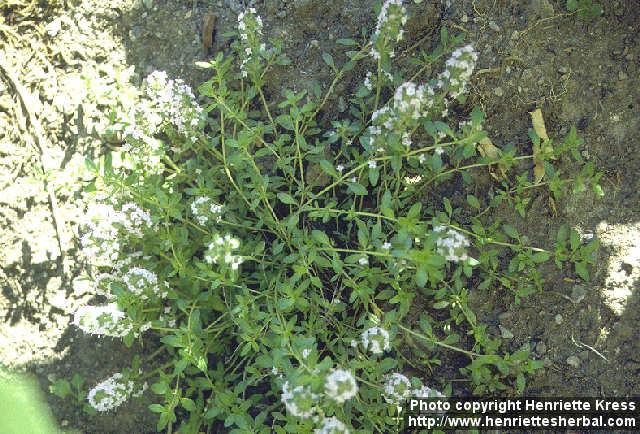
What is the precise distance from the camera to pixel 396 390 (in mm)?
2787

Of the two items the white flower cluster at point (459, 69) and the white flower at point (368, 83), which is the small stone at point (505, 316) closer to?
the white flower cluster at point (459, 69)

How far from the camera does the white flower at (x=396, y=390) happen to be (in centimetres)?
278

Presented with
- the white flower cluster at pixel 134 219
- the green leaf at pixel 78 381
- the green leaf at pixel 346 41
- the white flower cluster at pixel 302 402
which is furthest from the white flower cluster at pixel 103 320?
the green leaf at pixel 346 41

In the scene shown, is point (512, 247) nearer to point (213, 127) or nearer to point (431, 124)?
point (431, 124)

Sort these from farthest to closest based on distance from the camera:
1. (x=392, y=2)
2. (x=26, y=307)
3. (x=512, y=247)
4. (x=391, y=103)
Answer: (x=26, y=307)
(x=391, y=103)
(x=512, y=247)
(x=392, y=2)

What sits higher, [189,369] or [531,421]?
[189,369]

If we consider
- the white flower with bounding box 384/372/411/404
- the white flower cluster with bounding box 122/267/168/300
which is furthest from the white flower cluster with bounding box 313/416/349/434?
the white flower cluster with bounding box 122/267/168/300

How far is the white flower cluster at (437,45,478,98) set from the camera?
277 centimetres

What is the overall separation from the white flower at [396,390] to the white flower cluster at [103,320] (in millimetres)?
1317

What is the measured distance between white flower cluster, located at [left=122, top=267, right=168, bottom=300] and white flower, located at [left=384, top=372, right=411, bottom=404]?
1238 mm

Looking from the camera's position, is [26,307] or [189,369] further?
[26,307]

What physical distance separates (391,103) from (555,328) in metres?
1.52

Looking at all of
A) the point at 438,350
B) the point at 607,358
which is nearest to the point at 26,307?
the point at 438,350

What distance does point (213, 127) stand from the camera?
3426mm
